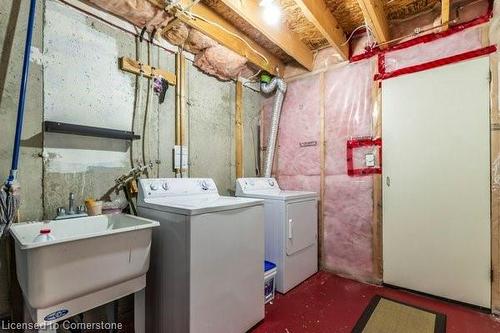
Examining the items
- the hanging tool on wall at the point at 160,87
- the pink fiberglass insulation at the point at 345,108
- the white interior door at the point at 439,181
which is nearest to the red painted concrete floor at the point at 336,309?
the white interior door at the point at 439,181

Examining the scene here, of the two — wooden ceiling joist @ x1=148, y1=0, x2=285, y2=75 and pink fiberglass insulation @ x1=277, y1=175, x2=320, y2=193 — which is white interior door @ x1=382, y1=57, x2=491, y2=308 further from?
wooden ceiling joist @ x1=148, y1=0, x2=285, y2=75

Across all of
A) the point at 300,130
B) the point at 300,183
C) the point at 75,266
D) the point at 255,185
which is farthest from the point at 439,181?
the point at 75,266

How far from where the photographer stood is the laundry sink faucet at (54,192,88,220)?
1.50m

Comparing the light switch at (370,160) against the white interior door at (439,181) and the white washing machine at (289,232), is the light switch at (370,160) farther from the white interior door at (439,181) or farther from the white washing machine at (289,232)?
the white washing machine at (289,232)

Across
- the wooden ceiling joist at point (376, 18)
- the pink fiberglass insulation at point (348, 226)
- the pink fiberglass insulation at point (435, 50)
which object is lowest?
the pink fiberglass insulation at point (348, 226)

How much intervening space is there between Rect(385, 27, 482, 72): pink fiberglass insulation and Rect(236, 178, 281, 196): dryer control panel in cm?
165

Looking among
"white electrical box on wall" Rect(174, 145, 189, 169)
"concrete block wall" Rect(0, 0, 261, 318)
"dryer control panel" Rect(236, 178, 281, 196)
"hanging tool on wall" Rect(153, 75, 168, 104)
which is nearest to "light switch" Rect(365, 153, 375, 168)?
"dryer control panel" Rect(236, 178, 281, 196)

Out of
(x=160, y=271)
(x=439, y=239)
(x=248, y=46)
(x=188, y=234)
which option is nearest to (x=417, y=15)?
(x=248, y=46)

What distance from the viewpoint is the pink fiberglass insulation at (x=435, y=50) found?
2.06 metres

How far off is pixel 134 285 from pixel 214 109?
5.85ft

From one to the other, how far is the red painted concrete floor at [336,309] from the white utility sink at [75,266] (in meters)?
1.05

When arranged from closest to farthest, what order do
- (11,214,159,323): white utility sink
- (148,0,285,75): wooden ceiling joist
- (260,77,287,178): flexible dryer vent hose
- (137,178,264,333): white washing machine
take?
(11,214,159,323): white utility sink
(137,178,264,333): white washing machine
(148,0,285,75): wooden ceiling joist
(260,77,287,178): flexible dryer vent hose

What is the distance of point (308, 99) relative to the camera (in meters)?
2.95

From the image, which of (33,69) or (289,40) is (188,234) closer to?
(33,69)
